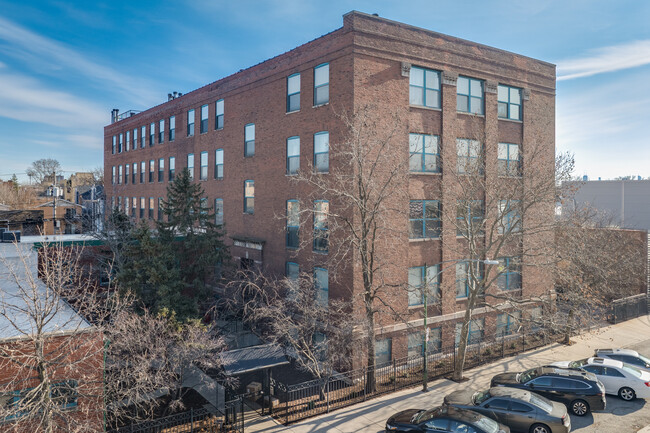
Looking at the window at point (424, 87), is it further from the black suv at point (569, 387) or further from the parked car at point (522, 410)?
the parked car at point (522, 410)

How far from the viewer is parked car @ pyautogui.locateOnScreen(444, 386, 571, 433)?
1473 centimetres

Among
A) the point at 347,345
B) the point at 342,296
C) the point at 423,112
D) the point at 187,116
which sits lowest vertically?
the point at 347,345

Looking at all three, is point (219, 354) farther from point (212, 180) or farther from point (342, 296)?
point (212, 180)

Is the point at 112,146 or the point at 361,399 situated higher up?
the point at 112,146

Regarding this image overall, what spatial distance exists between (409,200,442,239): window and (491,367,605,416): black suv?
8602mm

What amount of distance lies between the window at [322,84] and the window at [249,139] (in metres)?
6.80

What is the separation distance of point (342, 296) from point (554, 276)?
46.8 feet

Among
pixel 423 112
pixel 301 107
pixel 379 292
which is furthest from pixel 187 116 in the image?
pixel 379 292

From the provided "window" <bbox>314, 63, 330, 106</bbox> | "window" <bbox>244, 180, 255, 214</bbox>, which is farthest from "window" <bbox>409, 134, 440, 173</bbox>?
"window" <bbox>244, 180, 255, 214</bbox>

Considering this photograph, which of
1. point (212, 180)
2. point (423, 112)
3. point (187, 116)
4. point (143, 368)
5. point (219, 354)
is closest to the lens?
point (143, 368)

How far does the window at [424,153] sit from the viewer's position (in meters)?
23.5

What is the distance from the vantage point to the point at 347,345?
792 inches

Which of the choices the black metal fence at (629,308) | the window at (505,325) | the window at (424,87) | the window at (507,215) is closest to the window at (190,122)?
the window at (424,87)

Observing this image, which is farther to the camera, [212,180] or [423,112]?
[212,180]
